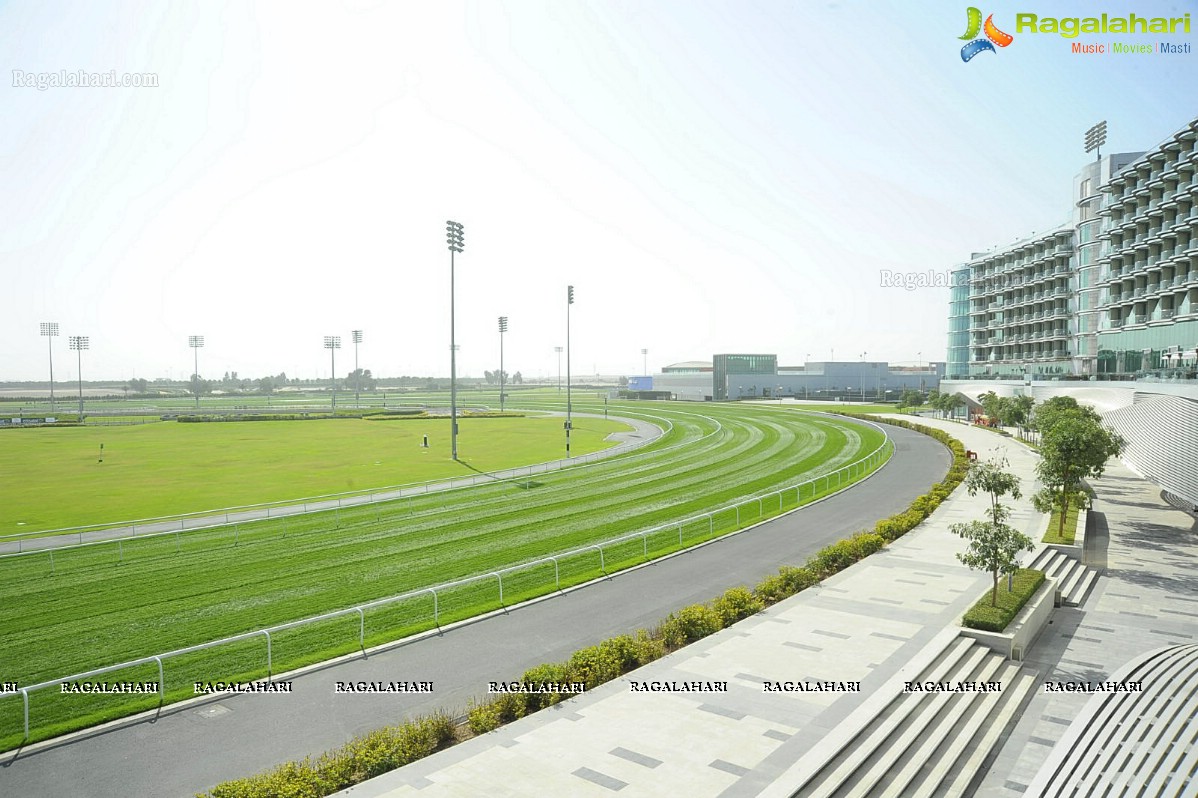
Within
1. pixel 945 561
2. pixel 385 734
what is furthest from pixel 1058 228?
pixel 385 734

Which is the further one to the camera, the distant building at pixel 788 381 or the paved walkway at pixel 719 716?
the distant building at pixel 788 381

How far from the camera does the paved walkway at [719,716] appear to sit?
9523mm

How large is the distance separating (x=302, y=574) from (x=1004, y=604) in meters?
19.5

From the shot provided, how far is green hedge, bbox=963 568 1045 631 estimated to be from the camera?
14750 millimetres

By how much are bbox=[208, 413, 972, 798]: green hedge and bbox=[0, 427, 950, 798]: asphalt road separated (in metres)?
0.78

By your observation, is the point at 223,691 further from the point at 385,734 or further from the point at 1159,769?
the point at 1159,769

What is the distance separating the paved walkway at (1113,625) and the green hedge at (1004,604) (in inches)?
36.8

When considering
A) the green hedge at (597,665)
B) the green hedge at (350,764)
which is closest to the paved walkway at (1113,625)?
the green hedge at (597,665)

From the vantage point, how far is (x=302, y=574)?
68.6 feet

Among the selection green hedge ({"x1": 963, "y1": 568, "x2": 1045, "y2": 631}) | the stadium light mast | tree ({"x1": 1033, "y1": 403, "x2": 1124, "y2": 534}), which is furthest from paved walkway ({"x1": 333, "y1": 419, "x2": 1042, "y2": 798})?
the stadium light mast

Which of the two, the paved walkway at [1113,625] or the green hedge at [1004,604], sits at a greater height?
the green hedge at [1004,604]

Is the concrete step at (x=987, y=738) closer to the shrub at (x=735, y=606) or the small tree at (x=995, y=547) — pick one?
the small tree at (x=995, y=547)

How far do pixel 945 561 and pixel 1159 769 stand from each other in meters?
13.5

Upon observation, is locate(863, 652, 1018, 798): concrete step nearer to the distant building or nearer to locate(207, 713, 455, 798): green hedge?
locate(207, 713, 455, 798): green hedge
